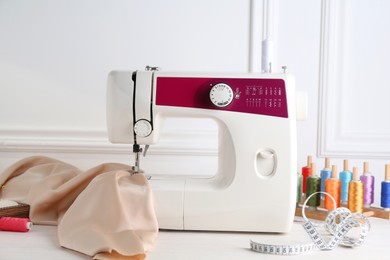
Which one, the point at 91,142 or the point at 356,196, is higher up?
the point at 91,142

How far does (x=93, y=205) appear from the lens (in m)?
1.46

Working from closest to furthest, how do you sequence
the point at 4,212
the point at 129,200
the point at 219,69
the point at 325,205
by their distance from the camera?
the point at 129,200, the point at 4,212, the point at 325,205, the point at 219,69

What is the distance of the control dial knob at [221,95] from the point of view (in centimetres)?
154

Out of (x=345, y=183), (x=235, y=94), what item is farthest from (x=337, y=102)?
(x=235, y=94)

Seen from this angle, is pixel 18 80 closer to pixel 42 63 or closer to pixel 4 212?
pixel 42 63

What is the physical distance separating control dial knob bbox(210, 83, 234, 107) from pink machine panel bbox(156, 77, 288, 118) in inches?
0.4

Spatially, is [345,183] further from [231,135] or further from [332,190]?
[231,135]

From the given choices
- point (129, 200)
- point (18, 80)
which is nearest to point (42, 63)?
point (18, 80)

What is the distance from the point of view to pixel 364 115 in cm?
222

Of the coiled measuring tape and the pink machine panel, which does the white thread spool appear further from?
the coiled measuring tape

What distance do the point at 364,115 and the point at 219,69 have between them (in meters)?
0.58

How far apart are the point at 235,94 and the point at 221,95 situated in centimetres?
4

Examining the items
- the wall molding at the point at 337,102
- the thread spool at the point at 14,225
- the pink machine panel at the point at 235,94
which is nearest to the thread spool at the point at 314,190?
the pink machine panel at the point at 235,94

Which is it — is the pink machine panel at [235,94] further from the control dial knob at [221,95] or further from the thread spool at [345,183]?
the thread spool at [345,183]
